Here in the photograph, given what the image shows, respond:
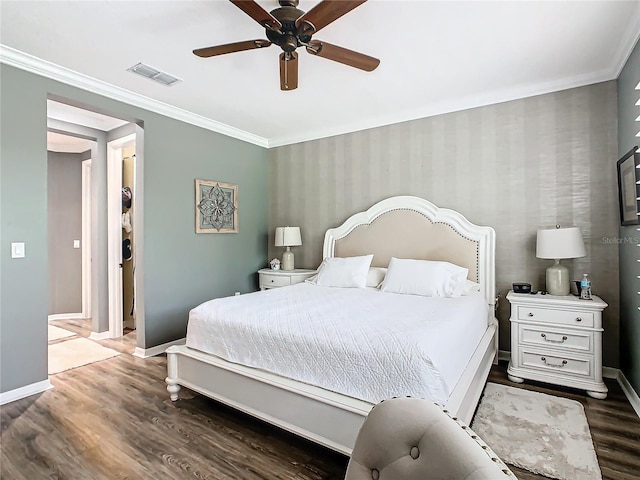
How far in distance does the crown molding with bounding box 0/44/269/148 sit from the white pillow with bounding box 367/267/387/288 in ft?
8.65

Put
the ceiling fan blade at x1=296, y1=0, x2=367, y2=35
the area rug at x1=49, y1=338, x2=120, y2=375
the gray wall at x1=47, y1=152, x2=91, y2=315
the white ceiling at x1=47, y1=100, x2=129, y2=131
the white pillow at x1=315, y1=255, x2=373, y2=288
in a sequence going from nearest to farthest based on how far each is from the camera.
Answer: the ceiling fan blade at x1=296, y1=0, x2=367, y2=35
the area rug at x1=49, y1=338, x2=120, y2=375
the white pillow at x1=315, y1=255, x2=373, y2=288
the white ceiling at x1=47, y1=100, x2=129, y2=131
the gray wall at x1=47, y1=152, x2=91, y2=315

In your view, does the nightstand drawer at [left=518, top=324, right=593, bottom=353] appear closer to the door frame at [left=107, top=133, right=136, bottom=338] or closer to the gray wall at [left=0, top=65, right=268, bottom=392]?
the gray wall at [left=0, top=65, right=268, bottom=392]

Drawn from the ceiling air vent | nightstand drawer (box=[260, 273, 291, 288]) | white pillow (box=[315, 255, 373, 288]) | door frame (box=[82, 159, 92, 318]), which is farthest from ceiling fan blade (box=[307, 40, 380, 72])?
door frame (box=[82, 159, 92, 318])

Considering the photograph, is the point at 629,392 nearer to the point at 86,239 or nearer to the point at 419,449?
the point at 419,449

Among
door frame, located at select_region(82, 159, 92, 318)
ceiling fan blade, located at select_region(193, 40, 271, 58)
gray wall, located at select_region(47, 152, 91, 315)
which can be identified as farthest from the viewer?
gray wall, located at select_region(47, 152, 91, 315)

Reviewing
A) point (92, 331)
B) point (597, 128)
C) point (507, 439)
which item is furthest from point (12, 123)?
point (597, 128)

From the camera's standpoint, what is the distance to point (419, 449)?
73 cm

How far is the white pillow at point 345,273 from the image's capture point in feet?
11.9

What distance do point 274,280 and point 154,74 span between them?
2661 millimetres

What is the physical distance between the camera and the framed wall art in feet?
13.8

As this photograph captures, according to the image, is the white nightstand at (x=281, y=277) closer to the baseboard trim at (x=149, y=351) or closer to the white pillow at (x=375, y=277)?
the white pillow at (x=375, y=277)

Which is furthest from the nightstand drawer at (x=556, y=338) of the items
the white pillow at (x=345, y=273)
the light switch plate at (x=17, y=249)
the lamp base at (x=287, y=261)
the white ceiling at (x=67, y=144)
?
the white ceiling at (x=67, y=144)

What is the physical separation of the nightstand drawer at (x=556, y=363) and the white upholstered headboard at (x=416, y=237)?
2.01ft

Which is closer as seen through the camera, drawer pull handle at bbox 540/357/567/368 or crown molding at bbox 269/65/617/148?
drawer pull handle at bbox 540/357/567/368
